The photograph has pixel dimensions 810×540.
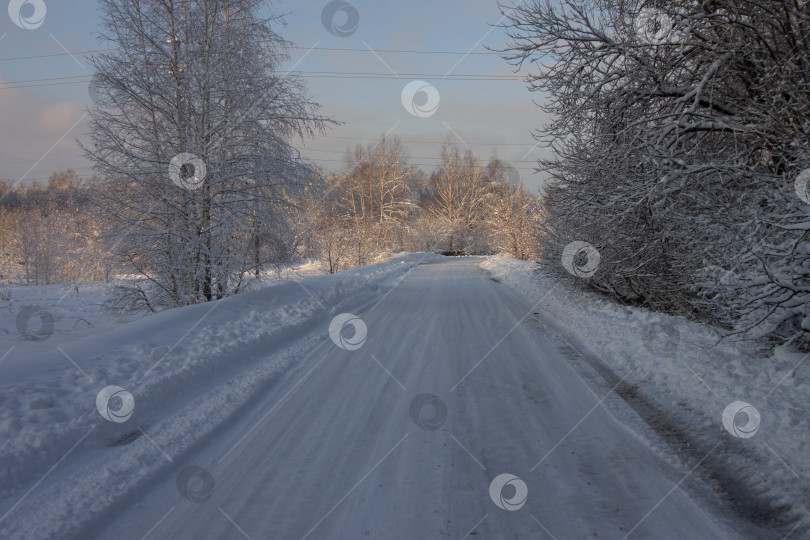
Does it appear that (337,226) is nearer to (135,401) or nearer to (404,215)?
(404,215)

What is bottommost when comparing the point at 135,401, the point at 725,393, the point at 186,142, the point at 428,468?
the point at 135,401

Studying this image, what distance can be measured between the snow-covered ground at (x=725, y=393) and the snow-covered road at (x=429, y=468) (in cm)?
39

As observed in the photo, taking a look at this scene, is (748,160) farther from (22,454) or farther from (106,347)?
(106,347)

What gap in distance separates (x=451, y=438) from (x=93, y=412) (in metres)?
3.56

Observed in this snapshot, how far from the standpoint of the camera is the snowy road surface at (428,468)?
2.85 meters

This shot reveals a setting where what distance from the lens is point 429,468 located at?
11.6ft

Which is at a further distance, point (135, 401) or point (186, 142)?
point (186, 142)

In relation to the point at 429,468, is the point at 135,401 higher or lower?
lower

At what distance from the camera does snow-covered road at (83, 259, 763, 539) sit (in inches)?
112

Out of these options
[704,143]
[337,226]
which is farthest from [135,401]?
[337,226]

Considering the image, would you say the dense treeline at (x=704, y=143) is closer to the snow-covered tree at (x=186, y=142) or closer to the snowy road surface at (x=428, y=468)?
the snowy road surface at (x=428, y=468)

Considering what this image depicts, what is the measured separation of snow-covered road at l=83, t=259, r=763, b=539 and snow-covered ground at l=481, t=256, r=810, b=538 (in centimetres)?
39

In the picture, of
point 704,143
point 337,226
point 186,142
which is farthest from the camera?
point 337,226

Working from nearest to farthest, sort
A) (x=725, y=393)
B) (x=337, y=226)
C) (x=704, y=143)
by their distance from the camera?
(x=725, y=393), (x=704, y=143), (x=337, y=226)
